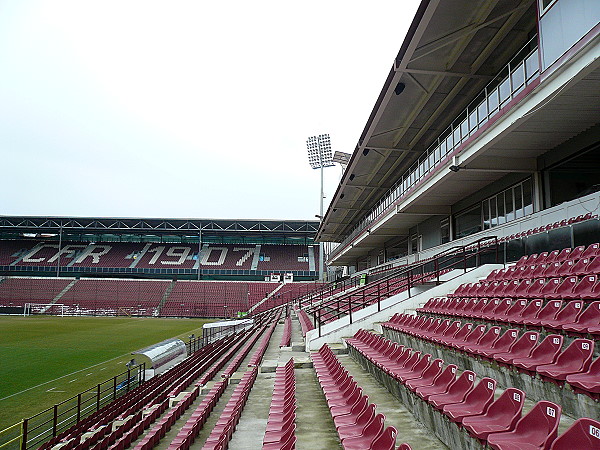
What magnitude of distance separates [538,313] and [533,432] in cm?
283

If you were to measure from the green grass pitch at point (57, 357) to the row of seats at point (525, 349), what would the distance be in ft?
30.2

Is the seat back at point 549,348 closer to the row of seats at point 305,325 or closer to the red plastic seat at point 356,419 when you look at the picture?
the red plastic seat at point 356,419

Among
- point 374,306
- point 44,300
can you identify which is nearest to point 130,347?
point 374,306

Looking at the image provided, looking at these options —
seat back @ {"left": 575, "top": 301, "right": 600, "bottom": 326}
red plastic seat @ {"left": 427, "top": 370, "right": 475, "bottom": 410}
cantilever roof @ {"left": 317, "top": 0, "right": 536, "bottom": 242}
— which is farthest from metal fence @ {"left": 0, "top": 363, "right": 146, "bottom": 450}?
cantilever roof @ {"left": 317, "top": 0, "right": 536, "bottom": 242}

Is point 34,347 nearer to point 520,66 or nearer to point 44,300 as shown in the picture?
point 520,66

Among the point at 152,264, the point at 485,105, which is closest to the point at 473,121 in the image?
the point at 485,105

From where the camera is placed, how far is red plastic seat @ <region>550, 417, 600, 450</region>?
7.89 feet

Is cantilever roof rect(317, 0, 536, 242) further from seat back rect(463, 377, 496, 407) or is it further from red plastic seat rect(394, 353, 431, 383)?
seat back rect(463, 377, 496, 407)

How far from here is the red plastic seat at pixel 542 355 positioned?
13.3 ft

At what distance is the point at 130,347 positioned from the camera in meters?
21.1

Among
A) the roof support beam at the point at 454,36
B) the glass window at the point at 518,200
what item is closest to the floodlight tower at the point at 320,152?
the glass window at the point at 518,200

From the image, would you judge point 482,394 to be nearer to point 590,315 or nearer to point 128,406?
point 590,315

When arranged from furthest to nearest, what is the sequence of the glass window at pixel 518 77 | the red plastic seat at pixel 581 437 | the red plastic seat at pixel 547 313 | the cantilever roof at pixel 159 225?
the cantilever roof at pixel 159 225 < the glass window at pixel 518 77 < the red plastic seat at pixel 547 313 < the red plastic seat at pixel 581 437

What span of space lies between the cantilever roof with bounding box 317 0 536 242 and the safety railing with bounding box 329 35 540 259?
1229 mm
